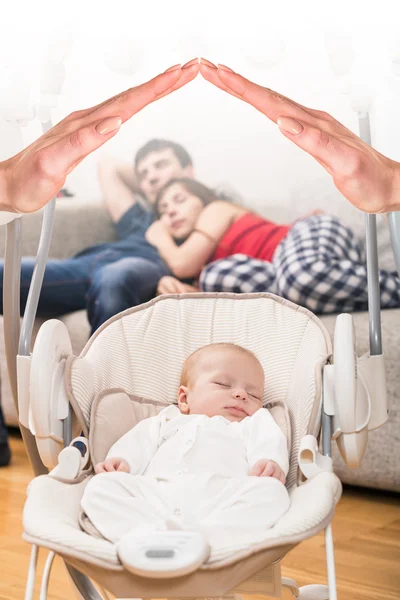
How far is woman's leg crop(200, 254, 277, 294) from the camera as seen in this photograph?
238 cm

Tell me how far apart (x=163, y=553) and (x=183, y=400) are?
51 cm

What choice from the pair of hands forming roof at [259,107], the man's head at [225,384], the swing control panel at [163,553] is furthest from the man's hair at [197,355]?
the swing control panel at [163,553]

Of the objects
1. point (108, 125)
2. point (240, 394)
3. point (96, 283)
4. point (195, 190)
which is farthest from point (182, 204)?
point (108, 125)

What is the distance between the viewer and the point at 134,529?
1068mm

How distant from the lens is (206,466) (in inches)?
49.9

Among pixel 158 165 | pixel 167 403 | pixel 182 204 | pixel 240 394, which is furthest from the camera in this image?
pixel 158 165

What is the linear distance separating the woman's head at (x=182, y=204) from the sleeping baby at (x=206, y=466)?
1.34 m

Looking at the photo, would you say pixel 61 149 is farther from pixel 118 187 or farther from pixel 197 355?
pixel 118 187

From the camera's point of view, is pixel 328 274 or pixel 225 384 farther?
pixel 328 274

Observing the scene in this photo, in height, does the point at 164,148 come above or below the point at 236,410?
above

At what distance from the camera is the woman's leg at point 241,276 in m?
2.38

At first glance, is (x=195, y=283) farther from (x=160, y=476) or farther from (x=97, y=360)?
(x=160, y=476)

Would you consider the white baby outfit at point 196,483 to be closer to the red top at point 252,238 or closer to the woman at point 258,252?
the woman at point 258,252

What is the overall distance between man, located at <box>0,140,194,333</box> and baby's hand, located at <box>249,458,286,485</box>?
1321 mm
